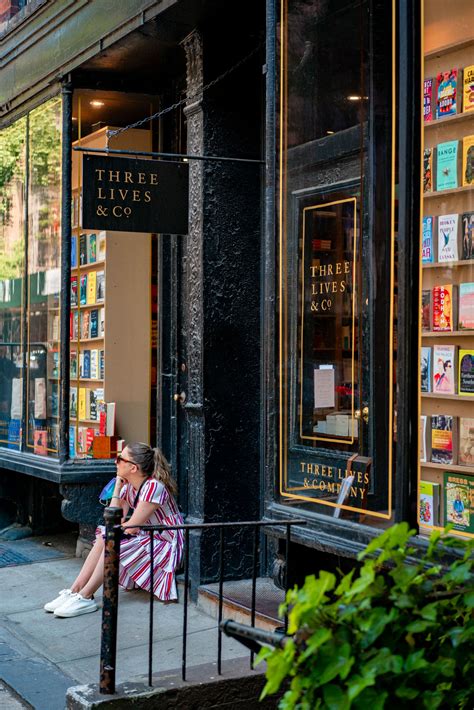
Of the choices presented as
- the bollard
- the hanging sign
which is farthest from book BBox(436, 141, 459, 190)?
the hanging sign

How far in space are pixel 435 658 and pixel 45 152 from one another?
7288 millimetres

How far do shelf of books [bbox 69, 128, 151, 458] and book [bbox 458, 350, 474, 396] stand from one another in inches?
172

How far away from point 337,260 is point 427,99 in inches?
39.8

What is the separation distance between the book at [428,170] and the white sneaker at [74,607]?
3890mm

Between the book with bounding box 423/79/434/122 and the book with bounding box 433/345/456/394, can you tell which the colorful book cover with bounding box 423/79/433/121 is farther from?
the book with bounding box 433/345/456/394

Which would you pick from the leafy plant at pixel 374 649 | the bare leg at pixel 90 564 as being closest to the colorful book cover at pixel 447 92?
the leafy plant at pixel 374 649

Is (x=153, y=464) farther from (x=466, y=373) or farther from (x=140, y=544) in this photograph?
(x=466, y=373)

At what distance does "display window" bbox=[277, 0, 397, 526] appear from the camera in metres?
4.95

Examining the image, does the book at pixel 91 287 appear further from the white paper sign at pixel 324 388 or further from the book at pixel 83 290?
the white paper sign at pixel 324 388

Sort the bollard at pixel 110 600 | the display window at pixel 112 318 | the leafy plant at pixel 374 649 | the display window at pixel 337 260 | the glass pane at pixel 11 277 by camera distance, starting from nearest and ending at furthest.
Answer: the leafy plant at pixel 374 649 → the bollard at pixel 110 600 → the display window at pixel 337 260 → the display window at pixel 112 318 → the glass pane at pixel 11 277

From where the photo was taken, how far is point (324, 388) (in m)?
5.43

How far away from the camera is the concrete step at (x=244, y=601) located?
5992mm

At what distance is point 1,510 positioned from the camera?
10.2 m

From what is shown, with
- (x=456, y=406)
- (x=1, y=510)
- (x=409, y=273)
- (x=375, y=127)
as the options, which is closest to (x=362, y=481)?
(x=456, y=406)
